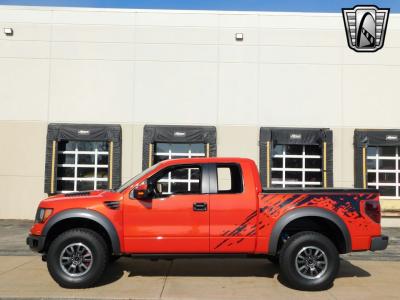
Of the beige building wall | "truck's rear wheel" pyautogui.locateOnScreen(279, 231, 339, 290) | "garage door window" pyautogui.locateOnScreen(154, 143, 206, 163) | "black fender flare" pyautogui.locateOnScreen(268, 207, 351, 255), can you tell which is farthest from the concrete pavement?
the beige building wall

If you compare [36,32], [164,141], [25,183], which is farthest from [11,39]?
[164,141]

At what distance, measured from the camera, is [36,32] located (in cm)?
1515

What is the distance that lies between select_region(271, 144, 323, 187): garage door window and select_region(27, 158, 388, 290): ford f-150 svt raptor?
837 centimetres

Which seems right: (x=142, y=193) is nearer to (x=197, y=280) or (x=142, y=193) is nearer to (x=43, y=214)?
(x=43, y=214)

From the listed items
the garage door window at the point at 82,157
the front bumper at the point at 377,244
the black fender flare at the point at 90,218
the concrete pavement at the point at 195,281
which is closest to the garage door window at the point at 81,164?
the garage door window at the point at 82,157

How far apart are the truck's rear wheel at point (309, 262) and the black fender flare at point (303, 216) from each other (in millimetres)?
188

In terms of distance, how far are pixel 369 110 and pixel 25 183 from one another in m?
11.3

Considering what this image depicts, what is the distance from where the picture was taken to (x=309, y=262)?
662 cm

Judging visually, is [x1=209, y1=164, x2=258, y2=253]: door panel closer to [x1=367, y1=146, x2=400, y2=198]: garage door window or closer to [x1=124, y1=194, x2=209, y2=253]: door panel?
[x1=124, y1=194, x2=209, y2=253]: door panel

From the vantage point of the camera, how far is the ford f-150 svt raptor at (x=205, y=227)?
657 centimetres

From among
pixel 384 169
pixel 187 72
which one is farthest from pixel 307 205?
pixel 384 169

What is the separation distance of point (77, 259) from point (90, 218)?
2.00ft

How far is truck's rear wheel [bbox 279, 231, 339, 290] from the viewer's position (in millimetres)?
6555

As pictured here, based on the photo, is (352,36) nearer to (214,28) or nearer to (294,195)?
(214,28)
